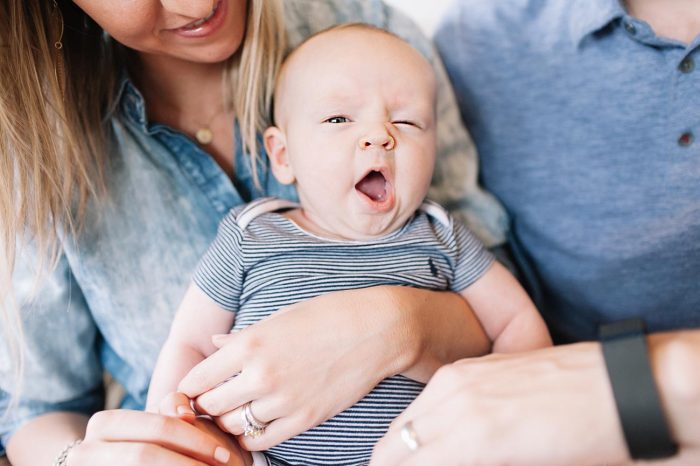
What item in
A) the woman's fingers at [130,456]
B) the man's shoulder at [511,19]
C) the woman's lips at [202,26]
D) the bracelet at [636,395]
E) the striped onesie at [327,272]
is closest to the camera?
the bracelet at [636,395]

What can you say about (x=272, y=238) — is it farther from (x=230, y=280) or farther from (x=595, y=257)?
(x=595, y=257)

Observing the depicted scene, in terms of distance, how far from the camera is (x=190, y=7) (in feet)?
3.49

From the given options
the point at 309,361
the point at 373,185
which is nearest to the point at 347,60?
the point at 373,185

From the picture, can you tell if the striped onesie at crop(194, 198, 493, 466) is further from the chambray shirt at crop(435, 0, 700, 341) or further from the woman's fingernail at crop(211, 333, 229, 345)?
the chambray shirt at crop(435, 0, 700, 341)

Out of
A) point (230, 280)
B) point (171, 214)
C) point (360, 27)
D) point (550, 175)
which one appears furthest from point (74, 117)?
point (550, 175)

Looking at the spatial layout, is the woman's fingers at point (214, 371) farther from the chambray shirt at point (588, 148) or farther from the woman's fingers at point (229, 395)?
the chambray shirt at point (588, 148)

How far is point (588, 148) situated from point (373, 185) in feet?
1.60

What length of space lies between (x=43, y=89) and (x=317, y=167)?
0.50 metres

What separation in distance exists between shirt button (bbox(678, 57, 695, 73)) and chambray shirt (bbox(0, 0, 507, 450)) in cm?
73

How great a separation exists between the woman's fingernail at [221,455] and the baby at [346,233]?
0.12 metres

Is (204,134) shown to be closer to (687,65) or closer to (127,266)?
(127,266)

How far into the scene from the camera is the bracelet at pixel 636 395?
30.7 inches

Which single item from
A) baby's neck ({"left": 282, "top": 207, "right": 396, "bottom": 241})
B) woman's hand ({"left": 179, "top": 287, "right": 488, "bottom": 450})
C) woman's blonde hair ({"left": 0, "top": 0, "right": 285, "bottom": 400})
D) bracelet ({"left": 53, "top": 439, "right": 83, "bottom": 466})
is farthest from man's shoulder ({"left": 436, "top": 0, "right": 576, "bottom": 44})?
bracelet ({"left": 53, "top": 439, "right": 83, "bottom": 466})

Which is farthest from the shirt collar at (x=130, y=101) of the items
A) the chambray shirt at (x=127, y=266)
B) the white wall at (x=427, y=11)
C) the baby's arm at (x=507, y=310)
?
the white wall at (x=427, y=11)
